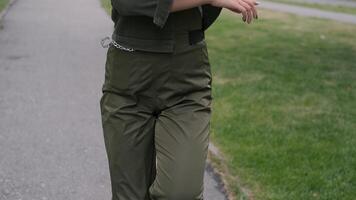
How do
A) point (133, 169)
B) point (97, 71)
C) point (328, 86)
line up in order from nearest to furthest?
point (133, 169) < point (328, 86) < point (97, 71)

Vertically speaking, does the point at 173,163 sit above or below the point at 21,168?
above

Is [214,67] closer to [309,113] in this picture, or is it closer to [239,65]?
[239,65]

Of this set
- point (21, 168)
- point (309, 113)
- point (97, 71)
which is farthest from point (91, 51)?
point (21, 168)

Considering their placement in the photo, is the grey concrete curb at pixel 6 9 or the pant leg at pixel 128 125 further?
the grey concrete curb at pixel 6 9

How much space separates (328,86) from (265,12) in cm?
1089

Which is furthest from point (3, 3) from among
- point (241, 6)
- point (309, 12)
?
point (241, 6)

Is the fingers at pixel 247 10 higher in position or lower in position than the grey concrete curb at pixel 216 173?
higher

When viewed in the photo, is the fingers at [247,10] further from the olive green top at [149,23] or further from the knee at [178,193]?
the knee at [178,193]

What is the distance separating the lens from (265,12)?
735 inches

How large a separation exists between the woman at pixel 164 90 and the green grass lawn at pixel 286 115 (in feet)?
6.27

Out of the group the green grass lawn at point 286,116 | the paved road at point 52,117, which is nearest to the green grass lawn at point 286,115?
the green grass lawn at point 286,116

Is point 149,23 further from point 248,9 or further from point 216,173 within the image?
point 216,173

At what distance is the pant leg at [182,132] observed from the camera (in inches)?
100

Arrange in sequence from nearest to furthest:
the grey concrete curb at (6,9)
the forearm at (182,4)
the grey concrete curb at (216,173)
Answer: the forearm at (182,4) → the grey concrete curb at (216,173) → the grey concrete curb at (6,9)
